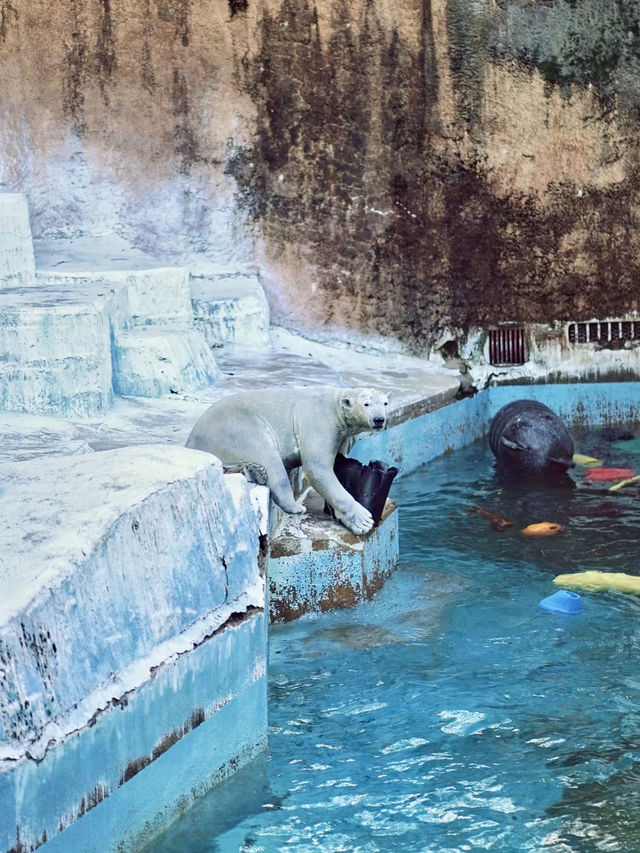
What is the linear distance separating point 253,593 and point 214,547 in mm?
342

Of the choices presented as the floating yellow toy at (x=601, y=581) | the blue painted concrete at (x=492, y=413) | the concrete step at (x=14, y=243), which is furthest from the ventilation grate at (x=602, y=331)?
the concrete step at (x=14, y=243)

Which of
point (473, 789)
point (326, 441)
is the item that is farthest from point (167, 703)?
point (326, 441)

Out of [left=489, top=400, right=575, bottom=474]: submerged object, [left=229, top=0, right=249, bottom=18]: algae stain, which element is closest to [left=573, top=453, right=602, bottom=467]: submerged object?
[left=489, top=400, right=575, bottom=474]: submerged object

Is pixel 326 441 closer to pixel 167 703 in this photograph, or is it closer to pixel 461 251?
pixel 167 703

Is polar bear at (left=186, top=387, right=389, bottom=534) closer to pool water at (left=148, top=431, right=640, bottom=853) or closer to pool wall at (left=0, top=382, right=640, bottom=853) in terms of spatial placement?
pool water at (left=148, top=431, right=640, bottom=853)

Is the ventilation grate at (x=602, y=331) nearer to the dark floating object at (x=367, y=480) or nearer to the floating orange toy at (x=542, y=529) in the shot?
the floating orange toy at (x=542, y=529)

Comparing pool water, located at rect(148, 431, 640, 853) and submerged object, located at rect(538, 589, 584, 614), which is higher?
submerged object, located at rect(538, 589, 584, 614)

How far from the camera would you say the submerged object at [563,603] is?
724 cm

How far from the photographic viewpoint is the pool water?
4.97 m

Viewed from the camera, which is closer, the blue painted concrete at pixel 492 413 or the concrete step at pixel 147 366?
the concrete step at pixel 147 366

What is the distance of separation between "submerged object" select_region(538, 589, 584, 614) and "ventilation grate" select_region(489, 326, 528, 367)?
528 cm

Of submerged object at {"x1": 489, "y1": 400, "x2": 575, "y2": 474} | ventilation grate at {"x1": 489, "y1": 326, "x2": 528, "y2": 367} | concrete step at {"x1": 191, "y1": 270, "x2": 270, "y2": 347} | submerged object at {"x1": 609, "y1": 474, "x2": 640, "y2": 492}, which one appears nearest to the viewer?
submerged object at {"x1": 609, "y1": 474, "x2": 640, "y2": 492}

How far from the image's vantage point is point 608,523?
9.05 metres

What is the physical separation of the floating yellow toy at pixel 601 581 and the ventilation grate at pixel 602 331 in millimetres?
4917
